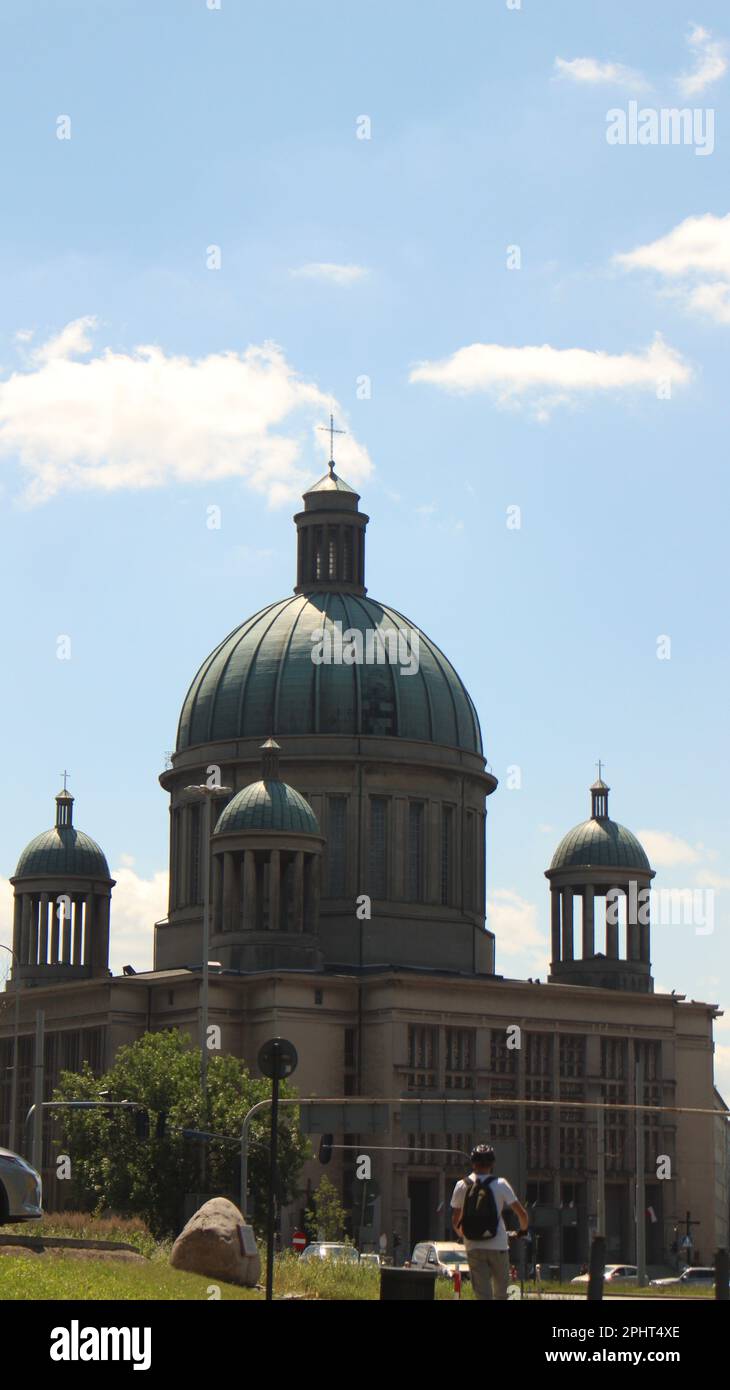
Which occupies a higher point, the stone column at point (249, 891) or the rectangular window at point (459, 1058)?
the stone column at point (249, 891)

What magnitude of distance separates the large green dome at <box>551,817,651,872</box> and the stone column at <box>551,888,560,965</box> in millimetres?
1420

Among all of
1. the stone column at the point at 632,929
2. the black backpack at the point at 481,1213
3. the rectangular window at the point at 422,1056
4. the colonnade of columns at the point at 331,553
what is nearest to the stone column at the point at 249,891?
the rectangular window at the point at 422,1056

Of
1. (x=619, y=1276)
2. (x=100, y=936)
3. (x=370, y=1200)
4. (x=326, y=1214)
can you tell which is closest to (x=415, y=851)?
(x=370, y=1200)

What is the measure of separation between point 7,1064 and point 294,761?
19293 mm

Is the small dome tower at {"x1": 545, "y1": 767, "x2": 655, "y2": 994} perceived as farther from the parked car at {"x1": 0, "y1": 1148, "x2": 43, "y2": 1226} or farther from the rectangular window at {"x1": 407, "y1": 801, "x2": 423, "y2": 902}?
the parked car at {"x1": 0, "y1": 1148, "x2": 43, "y2": 1226}

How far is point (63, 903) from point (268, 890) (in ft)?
64.2

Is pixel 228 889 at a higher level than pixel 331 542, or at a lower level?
lower

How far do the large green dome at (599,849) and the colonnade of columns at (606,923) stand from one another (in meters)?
1.09

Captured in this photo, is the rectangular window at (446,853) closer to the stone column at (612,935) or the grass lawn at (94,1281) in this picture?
the stone column at (612,935)

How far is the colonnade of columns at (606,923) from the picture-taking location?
112m

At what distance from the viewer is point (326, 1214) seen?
280ft

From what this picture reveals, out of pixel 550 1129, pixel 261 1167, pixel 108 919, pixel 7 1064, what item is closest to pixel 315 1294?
pixel 261 1167

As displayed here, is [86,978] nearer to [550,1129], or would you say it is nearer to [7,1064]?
[7,1064]

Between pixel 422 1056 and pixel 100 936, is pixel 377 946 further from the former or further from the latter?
pixel 100 936
